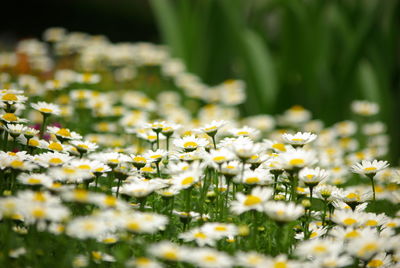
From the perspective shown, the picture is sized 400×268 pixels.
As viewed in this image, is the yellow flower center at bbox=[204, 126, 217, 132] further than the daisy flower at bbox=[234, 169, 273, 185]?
Yes

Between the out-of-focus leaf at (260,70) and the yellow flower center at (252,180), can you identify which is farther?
the out-of-focus leaf at (260,70)

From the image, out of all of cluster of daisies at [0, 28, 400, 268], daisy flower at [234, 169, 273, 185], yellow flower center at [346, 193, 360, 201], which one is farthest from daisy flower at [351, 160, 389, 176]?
daisy flower at [234, 169, 273, 185]

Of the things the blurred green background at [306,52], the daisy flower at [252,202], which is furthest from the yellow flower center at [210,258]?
the blurred green background at [306,52]

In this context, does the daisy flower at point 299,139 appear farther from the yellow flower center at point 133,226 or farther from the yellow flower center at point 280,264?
the yellow flower center at point 133,226

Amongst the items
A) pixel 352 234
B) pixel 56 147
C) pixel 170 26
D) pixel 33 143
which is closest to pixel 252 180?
pixel 352 234

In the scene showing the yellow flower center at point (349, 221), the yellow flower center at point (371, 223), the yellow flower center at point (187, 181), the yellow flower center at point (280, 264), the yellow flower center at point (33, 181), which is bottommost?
the yellow flower center at point (280, 264)

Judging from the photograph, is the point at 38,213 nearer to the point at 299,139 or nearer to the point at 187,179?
the point at 187,179

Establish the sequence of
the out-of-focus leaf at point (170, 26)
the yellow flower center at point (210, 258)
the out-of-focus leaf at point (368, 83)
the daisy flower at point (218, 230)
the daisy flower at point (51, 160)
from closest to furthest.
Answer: the yellow flower center at point (210, 258) → the daisy flower at point (218, 230) → the daisy flower at point (51, 160) → the out-of-focus leaf at point (368, 83) → the out-of-focus leaf at point (170, 26)

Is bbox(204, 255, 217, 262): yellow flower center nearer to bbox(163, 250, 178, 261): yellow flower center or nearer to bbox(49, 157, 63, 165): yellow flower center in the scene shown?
bbox(163, 250, 178, 261): yellow flower center
